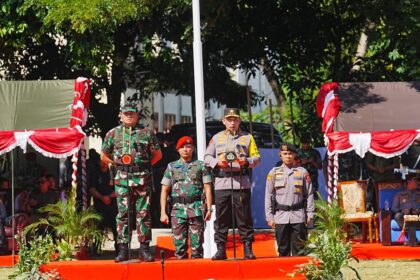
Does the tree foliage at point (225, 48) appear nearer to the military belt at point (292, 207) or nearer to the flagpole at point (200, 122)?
the flagpole at point (200, 122)

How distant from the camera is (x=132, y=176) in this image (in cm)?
1294

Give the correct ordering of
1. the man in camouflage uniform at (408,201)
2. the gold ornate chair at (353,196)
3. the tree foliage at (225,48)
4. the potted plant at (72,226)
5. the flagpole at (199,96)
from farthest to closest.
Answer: the tree foliage at (225,48) → the gold ornate chair at (353,196) → the man in camouflage uniform at (408,201) → the potted plant at (72,226) → the flagpole at (199,96)

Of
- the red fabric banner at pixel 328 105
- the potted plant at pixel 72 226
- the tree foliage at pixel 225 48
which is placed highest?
the tree foliage at pixel 225 48

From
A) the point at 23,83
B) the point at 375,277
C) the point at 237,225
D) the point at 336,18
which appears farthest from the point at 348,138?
the point at 336,18

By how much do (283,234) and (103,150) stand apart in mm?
2710

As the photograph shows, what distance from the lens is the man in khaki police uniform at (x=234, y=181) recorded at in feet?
43.2

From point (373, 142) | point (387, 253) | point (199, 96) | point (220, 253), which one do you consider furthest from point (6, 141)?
point (387, 253)

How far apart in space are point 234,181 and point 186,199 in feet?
3.13

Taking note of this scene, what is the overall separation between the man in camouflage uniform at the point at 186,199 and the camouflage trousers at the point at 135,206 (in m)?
0.81

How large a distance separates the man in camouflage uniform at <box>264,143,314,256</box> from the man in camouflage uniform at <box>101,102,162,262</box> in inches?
77.3

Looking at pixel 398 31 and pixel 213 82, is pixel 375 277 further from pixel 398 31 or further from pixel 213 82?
pixel 213 82

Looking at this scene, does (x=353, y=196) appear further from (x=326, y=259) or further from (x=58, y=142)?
(x=326, y=259)

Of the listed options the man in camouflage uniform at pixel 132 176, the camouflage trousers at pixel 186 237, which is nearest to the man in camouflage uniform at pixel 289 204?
the camouflage trousers at pixel 186 237

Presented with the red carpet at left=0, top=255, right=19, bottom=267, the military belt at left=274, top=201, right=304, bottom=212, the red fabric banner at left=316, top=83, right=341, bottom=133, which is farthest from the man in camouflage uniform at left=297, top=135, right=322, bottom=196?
the red carpet at left=0, top=255, right=19, bottom=267
